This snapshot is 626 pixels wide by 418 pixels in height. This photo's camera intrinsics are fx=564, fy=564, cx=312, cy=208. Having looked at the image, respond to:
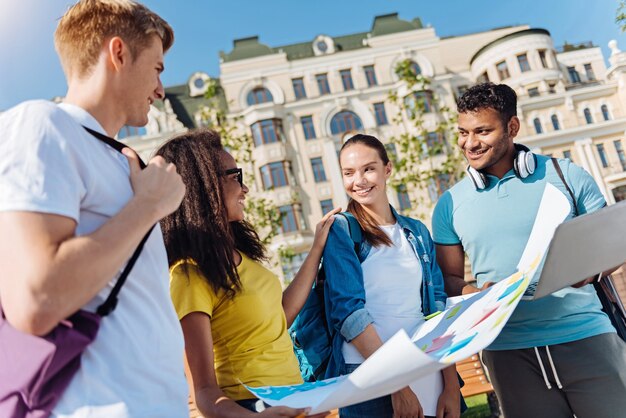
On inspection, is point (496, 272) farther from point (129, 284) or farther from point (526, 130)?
point (526, 130)

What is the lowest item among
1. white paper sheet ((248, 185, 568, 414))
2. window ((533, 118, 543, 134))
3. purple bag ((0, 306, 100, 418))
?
white paper sheet ((248, 185, 568, 414))

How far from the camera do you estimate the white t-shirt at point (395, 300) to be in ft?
7.84

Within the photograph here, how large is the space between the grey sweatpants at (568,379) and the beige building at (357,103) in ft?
86.3

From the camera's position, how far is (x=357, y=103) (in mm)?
31625

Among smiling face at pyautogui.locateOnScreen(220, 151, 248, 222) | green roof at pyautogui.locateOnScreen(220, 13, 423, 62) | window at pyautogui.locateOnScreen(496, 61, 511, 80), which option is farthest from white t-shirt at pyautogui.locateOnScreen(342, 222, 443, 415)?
window at pyautogui.locateOnScreen(496, 61, 511, 80)

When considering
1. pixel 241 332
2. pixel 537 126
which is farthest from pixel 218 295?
pixel 537 126

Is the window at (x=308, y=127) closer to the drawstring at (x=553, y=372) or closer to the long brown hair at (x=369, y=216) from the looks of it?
the long brown hair at (x=369, y=216)

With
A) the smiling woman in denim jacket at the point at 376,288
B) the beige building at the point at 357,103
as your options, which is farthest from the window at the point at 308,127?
the smiling woman in denim jacket at the point at 376,288

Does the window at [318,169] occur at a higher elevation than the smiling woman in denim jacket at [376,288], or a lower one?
higher

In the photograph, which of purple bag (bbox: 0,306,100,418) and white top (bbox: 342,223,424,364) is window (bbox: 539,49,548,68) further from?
purple bag (bbox: 0,306,100,418)

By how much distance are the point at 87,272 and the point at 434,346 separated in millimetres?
1048

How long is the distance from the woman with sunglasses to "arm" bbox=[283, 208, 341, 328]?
11.9 inches

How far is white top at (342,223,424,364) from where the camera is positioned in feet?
7.89

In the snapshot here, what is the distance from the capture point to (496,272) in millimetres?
2590
